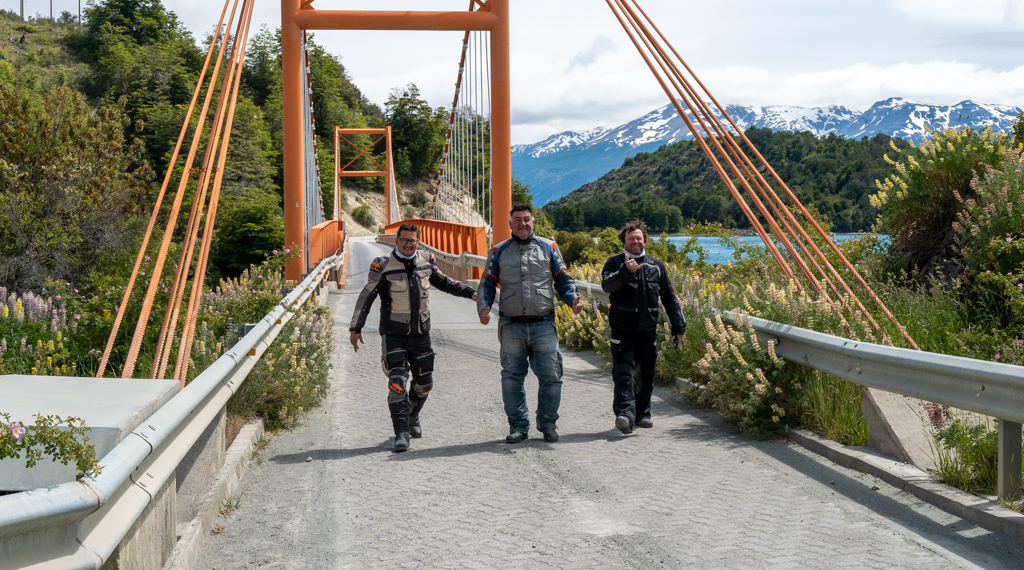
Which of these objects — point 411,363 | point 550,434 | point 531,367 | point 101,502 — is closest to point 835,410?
point 550,434

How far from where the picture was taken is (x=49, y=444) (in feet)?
8.95

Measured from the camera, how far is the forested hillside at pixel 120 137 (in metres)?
16.0

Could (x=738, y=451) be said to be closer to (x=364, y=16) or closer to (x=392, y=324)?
(x=392, y=324)

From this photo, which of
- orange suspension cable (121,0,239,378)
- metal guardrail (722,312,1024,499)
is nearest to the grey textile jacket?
metal guardrail (722,312,1024,499)

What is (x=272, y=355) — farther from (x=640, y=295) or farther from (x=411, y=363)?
(x=640, y=295)

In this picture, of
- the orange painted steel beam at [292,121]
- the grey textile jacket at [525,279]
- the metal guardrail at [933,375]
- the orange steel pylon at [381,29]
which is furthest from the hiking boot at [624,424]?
the orange painted steel beam at [292,121]

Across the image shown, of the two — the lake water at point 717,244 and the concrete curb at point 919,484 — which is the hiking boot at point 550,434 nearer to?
the concrete curb at point 919,484

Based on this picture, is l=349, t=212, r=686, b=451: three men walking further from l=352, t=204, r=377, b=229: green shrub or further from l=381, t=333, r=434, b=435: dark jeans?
l=352, t=204, r=377, b=229: green shrub

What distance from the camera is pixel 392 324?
660 centimetres

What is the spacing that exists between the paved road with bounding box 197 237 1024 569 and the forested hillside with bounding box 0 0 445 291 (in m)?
7.21

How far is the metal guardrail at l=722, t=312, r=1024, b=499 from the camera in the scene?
4137mm

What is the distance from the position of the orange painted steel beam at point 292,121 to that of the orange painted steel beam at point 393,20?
123 mm

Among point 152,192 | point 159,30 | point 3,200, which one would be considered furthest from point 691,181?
point 159,30

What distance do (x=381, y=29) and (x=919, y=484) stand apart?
46.0 ft
